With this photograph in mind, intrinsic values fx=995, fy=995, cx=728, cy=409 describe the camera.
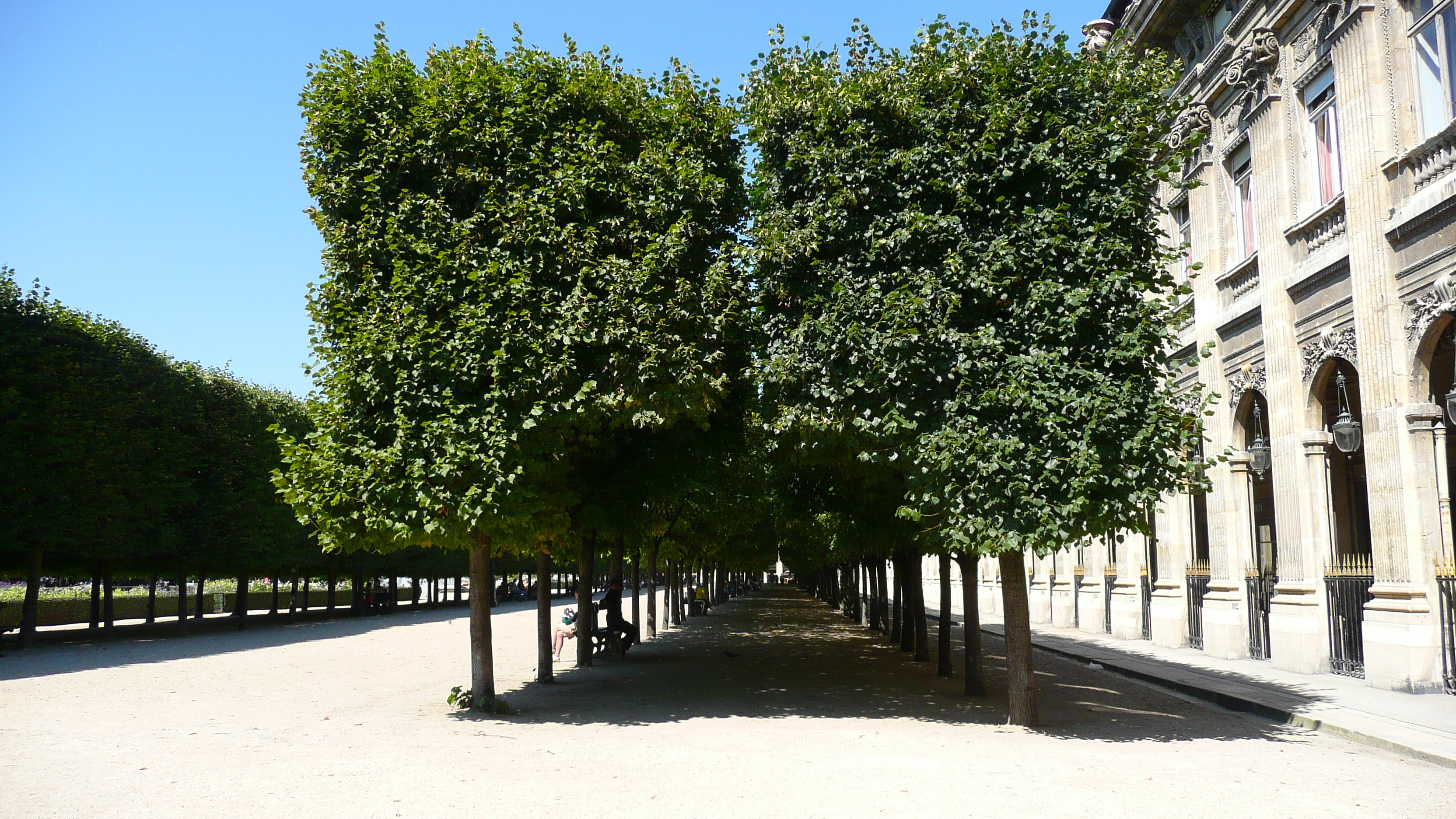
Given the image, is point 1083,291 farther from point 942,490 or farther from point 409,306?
point 409,306

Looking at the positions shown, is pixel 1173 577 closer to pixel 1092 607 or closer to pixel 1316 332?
pixel 1092 607

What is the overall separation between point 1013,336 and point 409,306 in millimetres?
7764

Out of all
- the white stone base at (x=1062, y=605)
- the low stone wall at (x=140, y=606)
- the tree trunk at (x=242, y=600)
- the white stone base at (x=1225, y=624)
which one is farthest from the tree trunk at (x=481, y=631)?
the tree trunk at (x=242, y=600)

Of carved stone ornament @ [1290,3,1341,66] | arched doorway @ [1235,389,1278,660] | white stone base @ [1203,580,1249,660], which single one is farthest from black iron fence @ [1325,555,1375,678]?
carved stone ornament @ [1290,3,1341,66]

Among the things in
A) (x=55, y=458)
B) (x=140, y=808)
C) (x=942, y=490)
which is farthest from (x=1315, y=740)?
(x=55, y=458)

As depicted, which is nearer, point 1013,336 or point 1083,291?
point 1083,291

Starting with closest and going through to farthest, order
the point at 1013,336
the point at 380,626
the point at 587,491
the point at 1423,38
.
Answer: the point at 1013,336 < the point at 1423,38 < the point at 587,491 < the point at 380,626

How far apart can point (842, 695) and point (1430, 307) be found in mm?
10471

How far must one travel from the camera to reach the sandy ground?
8.36 meters

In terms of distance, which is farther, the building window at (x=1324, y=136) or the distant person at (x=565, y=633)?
the distant person at (x=565, y=633)

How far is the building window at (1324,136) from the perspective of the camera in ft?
58.0

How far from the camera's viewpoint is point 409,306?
13148 millimetres

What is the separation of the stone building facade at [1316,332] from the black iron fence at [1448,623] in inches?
1.3

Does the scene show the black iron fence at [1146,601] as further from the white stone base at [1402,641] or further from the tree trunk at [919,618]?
the white stone base at [1402,641]
